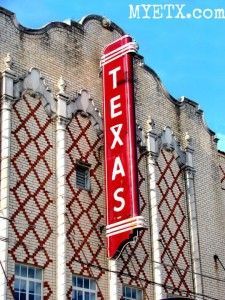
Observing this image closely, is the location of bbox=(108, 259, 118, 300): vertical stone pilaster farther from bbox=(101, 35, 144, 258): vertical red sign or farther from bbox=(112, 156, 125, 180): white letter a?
bbox=(112, 156, 125, 180): white letter a

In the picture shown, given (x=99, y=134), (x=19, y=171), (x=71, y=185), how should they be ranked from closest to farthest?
(x=19, y=171) < (x=71, y=185) < (x=99, y=134)

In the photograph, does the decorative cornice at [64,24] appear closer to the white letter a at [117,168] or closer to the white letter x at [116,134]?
the white letter x at [116,134]

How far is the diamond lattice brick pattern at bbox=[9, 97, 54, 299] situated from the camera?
19.4 metres

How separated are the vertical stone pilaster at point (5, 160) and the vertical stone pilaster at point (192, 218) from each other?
8315mm

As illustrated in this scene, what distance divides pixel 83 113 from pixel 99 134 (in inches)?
34.8

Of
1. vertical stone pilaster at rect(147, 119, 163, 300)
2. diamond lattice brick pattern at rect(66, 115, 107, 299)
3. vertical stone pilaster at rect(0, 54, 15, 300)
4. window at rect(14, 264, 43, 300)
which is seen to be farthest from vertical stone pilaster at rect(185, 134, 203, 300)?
vertical stone pilaster at rect(0, 54, 15, 300)

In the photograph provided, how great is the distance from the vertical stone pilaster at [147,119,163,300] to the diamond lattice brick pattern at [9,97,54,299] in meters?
4.36

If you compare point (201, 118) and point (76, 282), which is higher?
point (201, 118)

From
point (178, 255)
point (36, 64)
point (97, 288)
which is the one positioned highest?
point (36, 64)

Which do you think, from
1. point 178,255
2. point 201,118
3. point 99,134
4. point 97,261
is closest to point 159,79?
point 201,118

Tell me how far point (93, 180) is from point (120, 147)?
1500 millimetres

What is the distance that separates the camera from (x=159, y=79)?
26719 mm

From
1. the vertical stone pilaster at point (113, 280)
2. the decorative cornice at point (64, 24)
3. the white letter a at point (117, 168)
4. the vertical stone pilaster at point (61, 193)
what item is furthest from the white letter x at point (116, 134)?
the decorative cornice at point (64, 24)

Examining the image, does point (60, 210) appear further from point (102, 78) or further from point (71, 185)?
point (102, 78)
